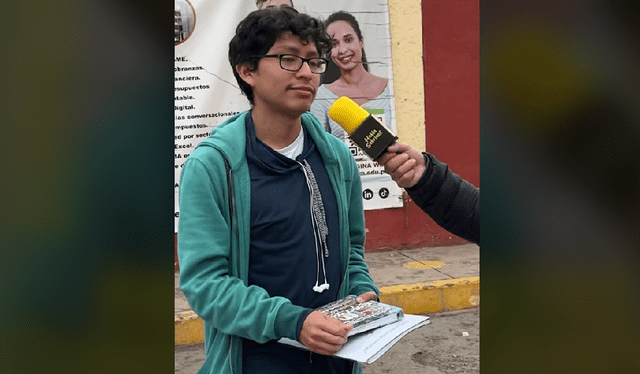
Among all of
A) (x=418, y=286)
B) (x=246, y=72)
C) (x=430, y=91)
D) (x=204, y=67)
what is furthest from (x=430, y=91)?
(x=246, y=72)

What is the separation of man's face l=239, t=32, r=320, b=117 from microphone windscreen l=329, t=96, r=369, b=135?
0.09 m

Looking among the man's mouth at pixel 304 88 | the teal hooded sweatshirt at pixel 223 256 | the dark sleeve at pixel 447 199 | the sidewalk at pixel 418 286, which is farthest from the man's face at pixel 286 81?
the sidewalk at pixel 418 286

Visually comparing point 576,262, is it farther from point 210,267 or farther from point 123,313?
point 210,267

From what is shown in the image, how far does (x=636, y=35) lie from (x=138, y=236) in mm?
617

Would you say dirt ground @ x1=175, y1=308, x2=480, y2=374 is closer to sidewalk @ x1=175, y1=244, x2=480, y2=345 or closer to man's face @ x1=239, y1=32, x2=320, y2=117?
sidewalk @ x1=175, y1=244, x2=480, y2=345

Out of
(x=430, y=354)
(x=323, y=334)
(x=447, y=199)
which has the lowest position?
(x=430, y=354)

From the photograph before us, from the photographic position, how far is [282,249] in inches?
76.2

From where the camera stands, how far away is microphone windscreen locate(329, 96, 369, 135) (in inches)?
78.2

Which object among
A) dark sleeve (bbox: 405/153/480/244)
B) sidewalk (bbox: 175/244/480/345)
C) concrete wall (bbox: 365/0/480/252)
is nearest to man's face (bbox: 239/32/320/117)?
dark sleeve (bbox: 405/153/480/244)

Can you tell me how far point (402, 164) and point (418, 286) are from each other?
13.9 ft

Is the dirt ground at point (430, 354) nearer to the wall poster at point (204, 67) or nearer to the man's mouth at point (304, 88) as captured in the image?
the wall poster at point (204, 67)

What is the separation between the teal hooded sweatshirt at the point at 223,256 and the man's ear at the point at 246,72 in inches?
6.3

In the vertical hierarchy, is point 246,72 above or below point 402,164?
above

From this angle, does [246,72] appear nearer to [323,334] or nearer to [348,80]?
[323,334]
